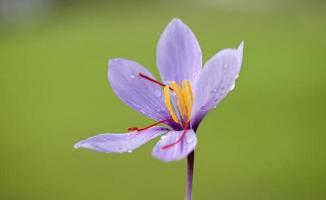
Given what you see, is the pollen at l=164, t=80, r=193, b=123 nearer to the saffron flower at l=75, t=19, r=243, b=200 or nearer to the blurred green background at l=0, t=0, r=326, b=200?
the saffron flower at l=75, t=19, r=243, b=200

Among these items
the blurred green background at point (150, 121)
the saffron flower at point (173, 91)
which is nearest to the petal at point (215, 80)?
the saffron flower at point (173, 91)

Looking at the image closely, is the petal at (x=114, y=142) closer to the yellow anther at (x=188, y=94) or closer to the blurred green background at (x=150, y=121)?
the yellow anther at (x=188, y=94)

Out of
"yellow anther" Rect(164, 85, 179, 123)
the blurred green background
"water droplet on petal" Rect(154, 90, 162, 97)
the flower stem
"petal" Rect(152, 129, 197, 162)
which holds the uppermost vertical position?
the blurred green background

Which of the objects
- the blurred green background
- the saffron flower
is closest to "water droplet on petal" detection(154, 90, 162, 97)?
the saffron flower

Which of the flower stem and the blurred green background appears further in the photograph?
the blurred green background

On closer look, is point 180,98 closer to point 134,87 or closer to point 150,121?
point 134,87

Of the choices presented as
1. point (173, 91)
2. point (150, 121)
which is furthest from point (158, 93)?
point (150, 121)

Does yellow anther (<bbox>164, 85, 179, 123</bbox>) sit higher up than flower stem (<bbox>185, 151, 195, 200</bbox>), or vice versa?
yellow anther (<bbox>164, 85, 179, 123</bbox>)

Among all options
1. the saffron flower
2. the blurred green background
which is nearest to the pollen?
the saffron flower
